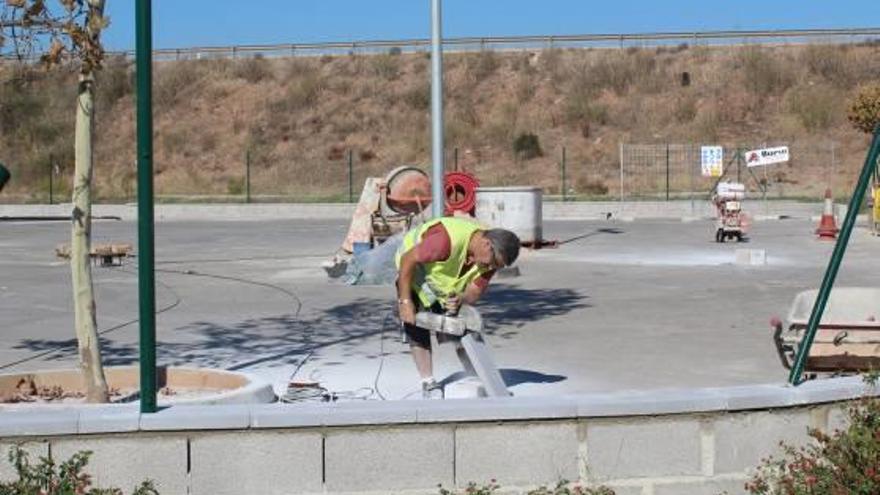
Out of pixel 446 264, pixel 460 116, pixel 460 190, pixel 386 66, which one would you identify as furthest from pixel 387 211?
pixel 386 66

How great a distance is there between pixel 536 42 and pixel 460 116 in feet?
30.9

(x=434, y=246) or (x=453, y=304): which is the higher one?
(x=434, y=246)

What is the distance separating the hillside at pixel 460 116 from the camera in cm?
5350

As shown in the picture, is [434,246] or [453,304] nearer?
[434,246]

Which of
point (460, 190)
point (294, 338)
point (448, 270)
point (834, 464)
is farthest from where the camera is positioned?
point (460, 190)

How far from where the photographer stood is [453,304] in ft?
26.0

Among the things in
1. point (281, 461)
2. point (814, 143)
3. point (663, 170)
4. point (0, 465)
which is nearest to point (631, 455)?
point (281, 461)

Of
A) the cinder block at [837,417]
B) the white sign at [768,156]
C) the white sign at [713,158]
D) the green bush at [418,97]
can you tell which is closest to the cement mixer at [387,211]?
the cinder block at [837,417]

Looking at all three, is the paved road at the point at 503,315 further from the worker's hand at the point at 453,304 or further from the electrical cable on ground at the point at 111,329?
the worker's hand at the point at 453,304

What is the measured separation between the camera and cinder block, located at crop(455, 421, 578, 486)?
20.4 feet

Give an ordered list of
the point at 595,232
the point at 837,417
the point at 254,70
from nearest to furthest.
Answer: the point at 837,417, the point at 595,232, the point at 254,70

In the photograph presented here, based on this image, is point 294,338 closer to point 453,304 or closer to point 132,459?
point 453,304

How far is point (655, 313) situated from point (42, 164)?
154 feet

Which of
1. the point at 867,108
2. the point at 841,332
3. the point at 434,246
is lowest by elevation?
the point at 841,332
